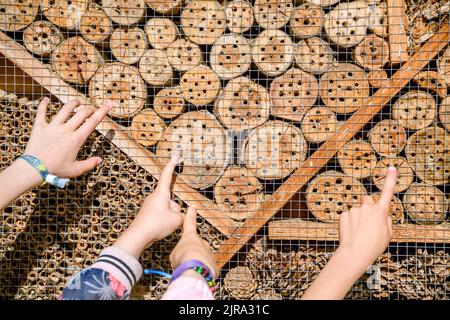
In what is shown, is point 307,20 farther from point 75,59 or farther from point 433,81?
point 75,59

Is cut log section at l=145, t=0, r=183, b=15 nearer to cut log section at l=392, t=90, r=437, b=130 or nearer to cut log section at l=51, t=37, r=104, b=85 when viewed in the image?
cut log section at l=51, t=37, r=104, b=85

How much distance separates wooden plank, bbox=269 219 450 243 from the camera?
168cm

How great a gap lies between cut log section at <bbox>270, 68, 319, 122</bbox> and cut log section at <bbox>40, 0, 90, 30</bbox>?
827 mm

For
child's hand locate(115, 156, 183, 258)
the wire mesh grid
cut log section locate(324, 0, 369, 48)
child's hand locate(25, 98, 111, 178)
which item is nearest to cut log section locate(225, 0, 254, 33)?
the wire mesh grid

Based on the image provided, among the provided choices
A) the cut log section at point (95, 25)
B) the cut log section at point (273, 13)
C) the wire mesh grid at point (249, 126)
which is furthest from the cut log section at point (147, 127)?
the cut log section at point (273, 13)

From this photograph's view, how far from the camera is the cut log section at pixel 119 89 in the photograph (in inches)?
67.9

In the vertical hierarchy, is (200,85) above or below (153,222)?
above

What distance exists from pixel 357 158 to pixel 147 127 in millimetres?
846

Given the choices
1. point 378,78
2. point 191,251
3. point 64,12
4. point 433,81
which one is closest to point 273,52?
point 378,78

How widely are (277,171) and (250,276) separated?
46cm

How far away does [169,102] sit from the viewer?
173 cm

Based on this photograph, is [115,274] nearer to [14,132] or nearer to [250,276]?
[250,276]

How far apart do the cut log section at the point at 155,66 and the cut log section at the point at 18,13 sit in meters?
0.48
